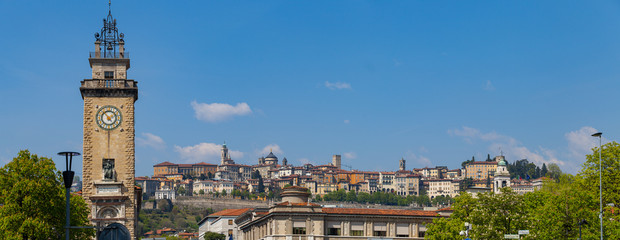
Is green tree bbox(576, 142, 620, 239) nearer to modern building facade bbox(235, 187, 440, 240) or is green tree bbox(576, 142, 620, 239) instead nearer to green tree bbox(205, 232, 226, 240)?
modern building facade bbox(235, 187, 440, 240)

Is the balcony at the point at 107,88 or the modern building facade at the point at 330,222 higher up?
Answer: the balcony at the point at 107,88

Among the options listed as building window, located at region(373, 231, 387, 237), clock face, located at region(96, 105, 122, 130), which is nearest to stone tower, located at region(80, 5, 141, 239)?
clock face, located at region(96, 105, 122, 130)

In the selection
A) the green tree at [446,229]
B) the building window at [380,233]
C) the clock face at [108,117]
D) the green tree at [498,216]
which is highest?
the clock face at [108,117]

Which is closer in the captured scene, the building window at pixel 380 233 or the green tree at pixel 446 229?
the green tree at pixel 446 229

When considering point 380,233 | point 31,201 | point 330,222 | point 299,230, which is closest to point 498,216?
point 380,233

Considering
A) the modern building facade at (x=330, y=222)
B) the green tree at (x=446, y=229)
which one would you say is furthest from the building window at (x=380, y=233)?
the green tree at (x=446, y=229)

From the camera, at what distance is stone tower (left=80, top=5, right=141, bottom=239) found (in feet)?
249

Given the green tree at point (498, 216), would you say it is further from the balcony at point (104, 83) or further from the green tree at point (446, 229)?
the balcony at point (104, 83)

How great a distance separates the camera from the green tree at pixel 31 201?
6231 centimetres

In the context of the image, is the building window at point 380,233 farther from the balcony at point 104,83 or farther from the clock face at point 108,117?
the balcony at point 104,83

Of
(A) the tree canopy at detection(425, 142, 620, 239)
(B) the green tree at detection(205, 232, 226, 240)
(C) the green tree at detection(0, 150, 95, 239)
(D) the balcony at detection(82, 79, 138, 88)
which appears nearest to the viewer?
(C) the green tree at detection(0, 150, 95, 239)

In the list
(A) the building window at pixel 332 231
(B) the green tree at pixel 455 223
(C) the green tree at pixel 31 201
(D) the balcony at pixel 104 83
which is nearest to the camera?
(C) the green tree at pixel 31 201

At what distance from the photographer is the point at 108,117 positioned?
77.1 m

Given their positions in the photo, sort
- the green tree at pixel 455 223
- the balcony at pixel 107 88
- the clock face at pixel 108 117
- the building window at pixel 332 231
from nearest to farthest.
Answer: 1. the clock face at pixel 108 117
2. the balcony at pixel 107 88
3. the green tree at pixel 455 223
4. the building window at pixel 332 231
